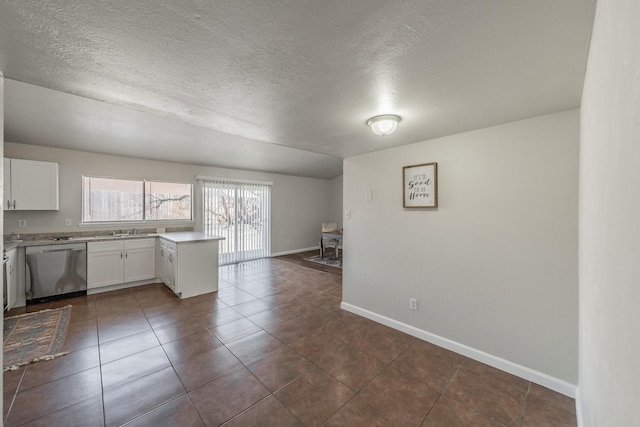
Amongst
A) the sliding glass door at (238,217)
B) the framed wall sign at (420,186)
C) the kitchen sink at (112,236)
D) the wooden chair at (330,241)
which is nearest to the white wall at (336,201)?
the wooden chair at (330,241)

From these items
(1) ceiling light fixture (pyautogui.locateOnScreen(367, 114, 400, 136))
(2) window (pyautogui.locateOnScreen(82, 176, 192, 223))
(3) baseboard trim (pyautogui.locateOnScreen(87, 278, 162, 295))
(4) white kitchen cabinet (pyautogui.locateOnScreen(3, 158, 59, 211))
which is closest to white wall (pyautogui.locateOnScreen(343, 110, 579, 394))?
(1) ceiling light fixture (pyautogui.locateOnScreen(367, 114, 400, 136))

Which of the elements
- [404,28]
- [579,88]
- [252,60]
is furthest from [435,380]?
[252,60]

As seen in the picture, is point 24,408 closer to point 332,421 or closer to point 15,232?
point 332,421

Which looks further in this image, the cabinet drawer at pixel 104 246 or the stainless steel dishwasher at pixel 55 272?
the cabinet drawer at pixel 104 246

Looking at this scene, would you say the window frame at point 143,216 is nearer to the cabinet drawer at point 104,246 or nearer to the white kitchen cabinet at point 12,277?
the cabinet drawer at point 104,246

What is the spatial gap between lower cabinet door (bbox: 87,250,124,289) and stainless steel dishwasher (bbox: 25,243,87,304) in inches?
2.7

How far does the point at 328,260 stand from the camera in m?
6.41

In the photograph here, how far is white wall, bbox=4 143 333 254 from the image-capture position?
3.78 m

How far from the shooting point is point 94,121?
3186mm

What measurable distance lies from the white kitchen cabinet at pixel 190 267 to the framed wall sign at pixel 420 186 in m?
3.14

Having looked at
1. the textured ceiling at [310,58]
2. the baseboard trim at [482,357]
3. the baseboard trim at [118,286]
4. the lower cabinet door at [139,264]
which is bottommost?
the baseboard trim at [482,357]

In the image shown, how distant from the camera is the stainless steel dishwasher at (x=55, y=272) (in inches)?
134

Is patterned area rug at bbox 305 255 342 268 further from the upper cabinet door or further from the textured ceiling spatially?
the upper cabinet door

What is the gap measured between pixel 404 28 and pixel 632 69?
75cm
